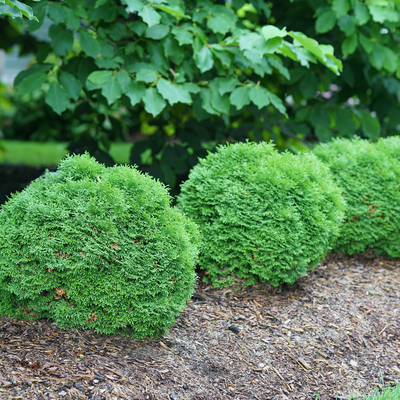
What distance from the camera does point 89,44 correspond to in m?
3.27

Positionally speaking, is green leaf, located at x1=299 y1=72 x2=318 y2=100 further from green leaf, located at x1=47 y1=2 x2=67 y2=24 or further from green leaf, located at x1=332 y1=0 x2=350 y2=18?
green leaf, located at x1=47 y1=2 x2=67 y2=24

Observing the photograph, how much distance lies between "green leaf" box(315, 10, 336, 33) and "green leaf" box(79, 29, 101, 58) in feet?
6.33

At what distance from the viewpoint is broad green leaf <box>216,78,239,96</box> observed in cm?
346

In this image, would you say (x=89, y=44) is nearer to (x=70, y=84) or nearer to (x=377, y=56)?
(x=70, y=84)

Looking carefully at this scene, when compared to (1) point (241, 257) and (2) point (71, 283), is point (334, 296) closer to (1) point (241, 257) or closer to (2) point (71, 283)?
(1) point (241, 257)

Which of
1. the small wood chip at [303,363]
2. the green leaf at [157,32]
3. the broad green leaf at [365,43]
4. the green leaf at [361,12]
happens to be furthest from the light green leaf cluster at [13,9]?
the broad green leaf at [365,43]

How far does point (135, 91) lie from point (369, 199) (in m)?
2.06

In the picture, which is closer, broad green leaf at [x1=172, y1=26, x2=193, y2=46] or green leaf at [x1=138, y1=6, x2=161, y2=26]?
green leaf at [x1=138, y1=6, x2=161, y2=26]

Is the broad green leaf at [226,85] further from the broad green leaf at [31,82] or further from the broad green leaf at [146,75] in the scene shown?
the broad green leaf at [31,82]

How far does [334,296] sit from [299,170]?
3.16 ft

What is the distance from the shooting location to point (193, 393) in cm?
220

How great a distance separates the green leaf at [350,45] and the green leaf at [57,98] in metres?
2.47

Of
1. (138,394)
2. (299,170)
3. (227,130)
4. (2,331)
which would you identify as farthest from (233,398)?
(227,130)

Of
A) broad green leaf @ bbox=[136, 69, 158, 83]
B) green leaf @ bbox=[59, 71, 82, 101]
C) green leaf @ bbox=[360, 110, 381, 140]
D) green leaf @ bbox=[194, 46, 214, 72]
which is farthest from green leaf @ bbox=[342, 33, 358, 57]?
green leaf @ bbox=[59, 71, 82, 101]
